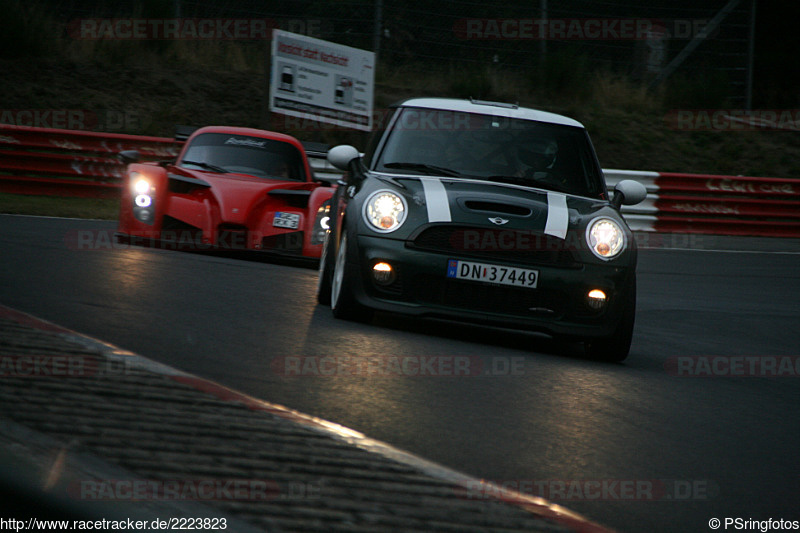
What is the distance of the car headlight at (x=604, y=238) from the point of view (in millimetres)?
5934

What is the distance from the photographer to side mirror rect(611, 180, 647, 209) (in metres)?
6.94

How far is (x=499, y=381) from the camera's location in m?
5.07

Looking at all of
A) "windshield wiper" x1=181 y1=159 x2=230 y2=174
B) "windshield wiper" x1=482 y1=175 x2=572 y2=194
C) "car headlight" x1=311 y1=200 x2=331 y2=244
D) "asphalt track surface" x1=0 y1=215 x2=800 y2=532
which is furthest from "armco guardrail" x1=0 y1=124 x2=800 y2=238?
"windshield wiper" x1=482 y1=175 x2=572 y2=194

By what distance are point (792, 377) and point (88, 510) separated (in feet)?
18.0

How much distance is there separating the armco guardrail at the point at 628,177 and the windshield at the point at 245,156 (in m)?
4.58

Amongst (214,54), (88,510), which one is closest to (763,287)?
(88,510)

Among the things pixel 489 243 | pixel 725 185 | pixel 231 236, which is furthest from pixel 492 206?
pixel 725 185

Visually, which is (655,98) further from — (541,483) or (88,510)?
(88,510)

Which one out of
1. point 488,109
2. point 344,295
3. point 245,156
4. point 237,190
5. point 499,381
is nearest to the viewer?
point 499,381

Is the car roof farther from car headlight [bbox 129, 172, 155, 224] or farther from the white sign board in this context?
the white sign board

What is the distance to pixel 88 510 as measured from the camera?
1721 mm

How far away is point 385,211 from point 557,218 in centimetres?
98

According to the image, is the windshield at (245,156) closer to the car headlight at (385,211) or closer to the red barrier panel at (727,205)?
the car headlight at (385,211)

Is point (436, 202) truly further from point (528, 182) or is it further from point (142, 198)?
point (142, 198)
